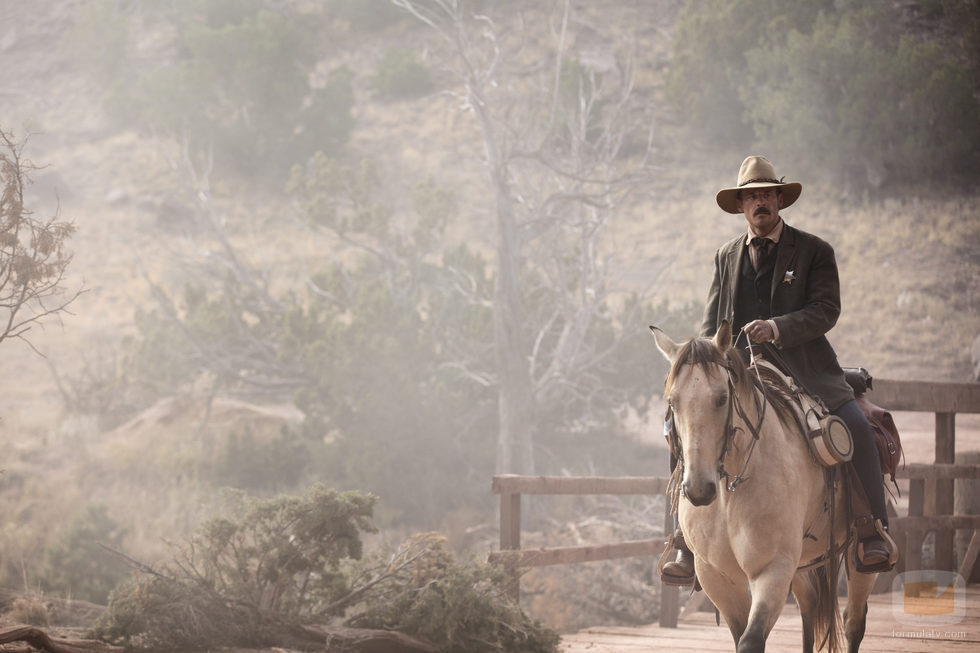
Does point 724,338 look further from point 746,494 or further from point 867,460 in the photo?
point 867,460

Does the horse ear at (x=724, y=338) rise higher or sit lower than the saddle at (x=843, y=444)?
higher

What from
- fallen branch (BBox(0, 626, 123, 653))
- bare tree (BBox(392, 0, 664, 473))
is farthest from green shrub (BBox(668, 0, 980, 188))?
fallen branch (BBox(0, 626, 123, 653))

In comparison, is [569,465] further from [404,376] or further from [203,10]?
[203,10]

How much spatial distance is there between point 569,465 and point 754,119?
1551 cm

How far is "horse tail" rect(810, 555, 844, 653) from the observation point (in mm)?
4070

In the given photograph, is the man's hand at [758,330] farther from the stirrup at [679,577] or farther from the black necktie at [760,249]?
the stirrup at [679,577]

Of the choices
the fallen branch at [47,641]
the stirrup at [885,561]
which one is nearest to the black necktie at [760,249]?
the stirrup at [885,561]

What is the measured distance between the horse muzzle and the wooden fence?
8.36 ft

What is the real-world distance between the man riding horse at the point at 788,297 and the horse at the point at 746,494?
0.20m

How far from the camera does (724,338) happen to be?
334cm

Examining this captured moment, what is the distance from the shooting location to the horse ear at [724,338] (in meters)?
3.32

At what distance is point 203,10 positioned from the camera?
37.8m

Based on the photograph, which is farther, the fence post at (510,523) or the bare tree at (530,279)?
the bare tree at (530,279)

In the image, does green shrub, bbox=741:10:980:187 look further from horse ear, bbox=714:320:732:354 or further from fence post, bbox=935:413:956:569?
horse ear, bbox=714:320:732:354
